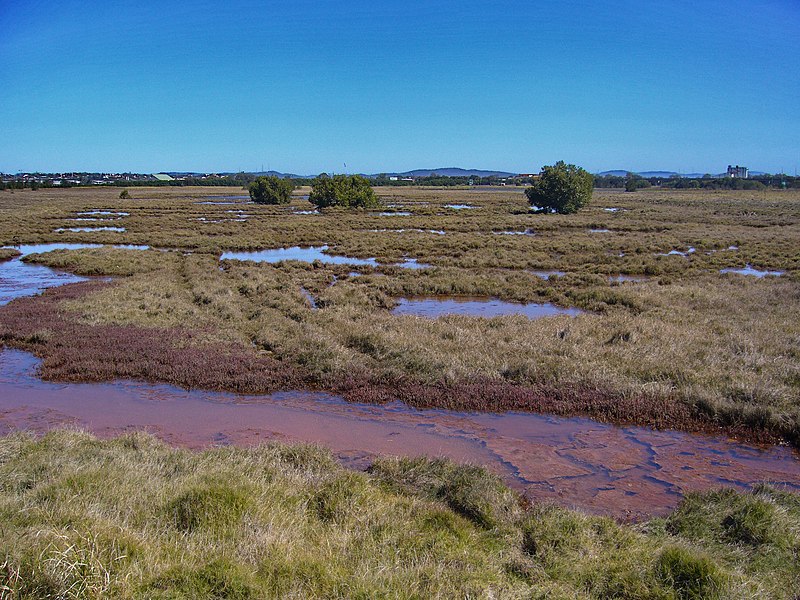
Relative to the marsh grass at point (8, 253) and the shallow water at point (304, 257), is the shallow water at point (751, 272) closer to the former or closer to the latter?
the shallow water at point (304, 257)

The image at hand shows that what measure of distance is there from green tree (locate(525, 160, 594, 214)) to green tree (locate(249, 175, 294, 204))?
133 feet

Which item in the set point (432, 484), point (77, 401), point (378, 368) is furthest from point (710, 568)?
point (77, 401)

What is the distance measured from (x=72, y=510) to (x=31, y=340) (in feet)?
40.7

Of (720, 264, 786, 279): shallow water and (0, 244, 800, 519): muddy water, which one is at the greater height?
(720, 264, 786, 279): shallow water

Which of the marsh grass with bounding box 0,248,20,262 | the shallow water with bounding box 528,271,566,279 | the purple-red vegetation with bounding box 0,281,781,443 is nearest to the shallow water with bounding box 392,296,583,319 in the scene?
the shallow water with bounding box 528,271,566,279

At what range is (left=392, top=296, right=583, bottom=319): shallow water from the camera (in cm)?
2070

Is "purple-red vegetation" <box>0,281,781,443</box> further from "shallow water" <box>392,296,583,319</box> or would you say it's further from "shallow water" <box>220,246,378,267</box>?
"shallow water" <box>220,246,378,267</box>

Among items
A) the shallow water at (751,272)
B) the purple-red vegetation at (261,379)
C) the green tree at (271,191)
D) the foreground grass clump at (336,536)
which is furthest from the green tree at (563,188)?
the foreground grass clump at (336,536)

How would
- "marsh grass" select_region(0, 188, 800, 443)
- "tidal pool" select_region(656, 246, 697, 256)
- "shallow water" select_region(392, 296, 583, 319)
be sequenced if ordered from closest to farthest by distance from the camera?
"marsh grass" select_region(0, 188, 800, 443), "shallow water" select_region(392, 296, 583, 319), "tidal pool" select_region(656, 246, 697, 256)

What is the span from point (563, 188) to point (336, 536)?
2943 inches

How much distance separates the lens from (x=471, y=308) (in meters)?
22.0

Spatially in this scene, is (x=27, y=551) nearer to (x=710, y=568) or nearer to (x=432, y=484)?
(x=432, y=484)

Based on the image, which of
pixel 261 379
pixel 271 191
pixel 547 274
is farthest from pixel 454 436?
pixel 271 191

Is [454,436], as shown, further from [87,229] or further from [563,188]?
[563,188]
